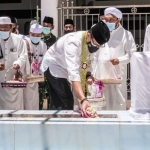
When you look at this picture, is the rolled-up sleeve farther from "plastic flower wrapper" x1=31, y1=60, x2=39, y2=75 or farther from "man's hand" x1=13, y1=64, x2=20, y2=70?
"plastic flower wrapper" x1=31, y1=60, x2=39, y2=75

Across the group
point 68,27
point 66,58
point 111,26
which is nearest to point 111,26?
point 111,26

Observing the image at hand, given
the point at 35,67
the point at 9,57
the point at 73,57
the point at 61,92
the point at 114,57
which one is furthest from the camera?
the point at 35,67

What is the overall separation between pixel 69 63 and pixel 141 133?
0.89 meters

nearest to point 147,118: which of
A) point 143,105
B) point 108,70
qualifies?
point 143,105

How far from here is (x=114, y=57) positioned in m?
5.77

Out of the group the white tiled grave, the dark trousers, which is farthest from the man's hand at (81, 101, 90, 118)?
the dark trousers

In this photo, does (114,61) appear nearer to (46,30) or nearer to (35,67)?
(35,67)

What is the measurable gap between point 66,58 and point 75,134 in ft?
2.45

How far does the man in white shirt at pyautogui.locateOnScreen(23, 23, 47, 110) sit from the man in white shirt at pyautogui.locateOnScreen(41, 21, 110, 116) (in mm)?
2023

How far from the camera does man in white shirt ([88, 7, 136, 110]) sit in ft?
18.8

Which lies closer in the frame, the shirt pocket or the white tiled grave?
the white tiled grave

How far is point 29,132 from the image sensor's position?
11.2 ft

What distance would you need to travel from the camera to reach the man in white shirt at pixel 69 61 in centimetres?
365

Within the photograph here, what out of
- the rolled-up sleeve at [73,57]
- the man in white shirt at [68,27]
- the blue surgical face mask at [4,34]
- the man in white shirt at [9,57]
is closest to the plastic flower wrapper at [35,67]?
the man in white shirt at [9,57]
